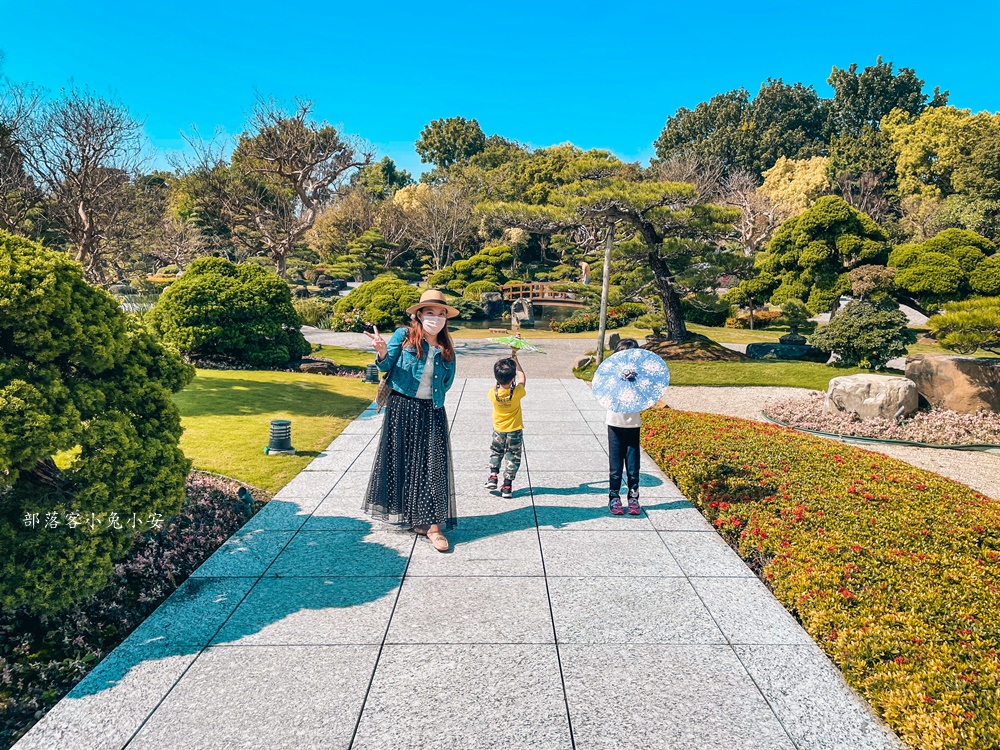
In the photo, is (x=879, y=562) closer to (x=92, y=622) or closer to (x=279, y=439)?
(x=92, y=622)

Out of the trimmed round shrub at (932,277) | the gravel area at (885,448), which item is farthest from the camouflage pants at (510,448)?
the trimmed round shrub at (932,277)

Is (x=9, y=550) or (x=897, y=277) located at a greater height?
(x=897, y=277)

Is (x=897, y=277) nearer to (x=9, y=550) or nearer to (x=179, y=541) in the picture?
(x=179, y=541)

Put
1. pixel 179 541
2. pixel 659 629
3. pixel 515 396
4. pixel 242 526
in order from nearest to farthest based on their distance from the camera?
pixel 659 629 → pixel 179 541 → pixel 242 526 → pixel 515 396

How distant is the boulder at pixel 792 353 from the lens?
17.8 meters

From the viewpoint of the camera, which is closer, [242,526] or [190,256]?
[242,526]

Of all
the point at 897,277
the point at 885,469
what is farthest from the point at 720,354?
the point at 885,469

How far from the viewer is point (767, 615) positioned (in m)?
4.25

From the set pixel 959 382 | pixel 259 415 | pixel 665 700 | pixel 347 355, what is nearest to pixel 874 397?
pixel 959 382

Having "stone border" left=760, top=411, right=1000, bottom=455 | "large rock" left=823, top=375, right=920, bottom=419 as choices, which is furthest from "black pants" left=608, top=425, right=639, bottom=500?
"large rock" left=823, top=375, right=920, bottom=419

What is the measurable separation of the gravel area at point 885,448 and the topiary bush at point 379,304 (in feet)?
40.5

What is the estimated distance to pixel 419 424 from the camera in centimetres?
521

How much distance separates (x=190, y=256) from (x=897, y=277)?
4031cm

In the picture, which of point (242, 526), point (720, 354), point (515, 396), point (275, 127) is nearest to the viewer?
point (242, 526)
